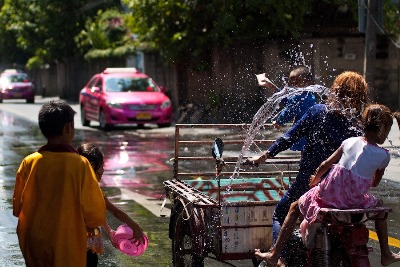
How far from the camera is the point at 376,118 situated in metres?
6.01

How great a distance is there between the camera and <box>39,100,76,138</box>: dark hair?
5.11m

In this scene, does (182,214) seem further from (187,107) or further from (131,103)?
(187,107)

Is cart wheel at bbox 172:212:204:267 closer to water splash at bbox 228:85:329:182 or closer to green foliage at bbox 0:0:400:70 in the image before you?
water splash at bbox 228:85:329:182

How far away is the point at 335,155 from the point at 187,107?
939 inches

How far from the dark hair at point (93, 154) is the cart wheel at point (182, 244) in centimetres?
147

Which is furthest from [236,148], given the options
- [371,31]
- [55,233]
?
[55,233]

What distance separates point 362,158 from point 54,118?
6.28ft

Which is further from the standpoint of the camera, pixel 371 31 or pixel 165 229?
pixel 371 31

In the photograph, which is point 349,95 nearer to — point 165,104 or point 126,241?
point 126,241

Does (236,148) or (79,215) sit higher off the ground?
A: (79,215)

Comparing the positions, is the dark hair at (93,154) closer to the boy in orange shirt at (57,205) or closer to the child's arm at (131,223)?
the child's arm at (131,223)

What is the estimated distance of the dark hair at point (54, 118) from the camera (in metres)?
5.11

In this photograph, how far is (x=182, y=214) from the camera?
24.3ft

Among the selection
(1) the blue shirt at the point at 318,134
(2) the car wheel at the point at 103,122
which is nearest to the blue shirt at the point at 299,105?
Result: (1) the blue shirt at the point at 318,134
